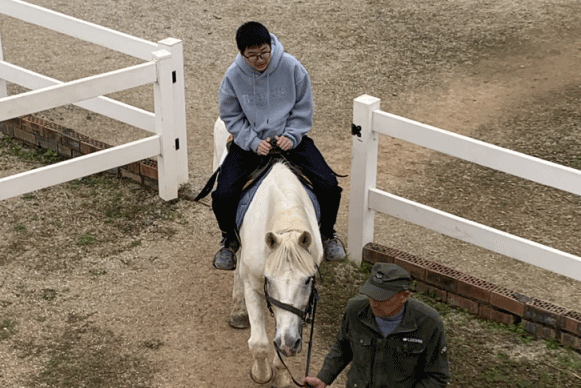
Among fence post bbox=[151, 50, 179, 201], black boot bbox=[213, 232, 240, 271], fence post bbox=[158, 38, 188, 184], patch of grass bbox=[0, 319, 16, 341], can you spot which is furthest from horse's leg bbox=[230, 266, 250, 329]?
fence post bbox=[158, 38, 188, 184]

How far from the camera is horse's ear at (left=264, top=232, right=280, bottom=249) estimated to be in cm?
549

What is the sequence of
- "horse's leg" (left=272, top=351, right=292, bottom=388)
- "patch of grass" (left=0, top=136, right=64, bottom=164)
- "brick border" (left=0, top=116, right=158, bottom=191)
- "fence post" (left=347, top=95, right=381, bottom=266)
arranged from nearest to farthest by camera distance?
"horse's leg" (left=272, top=351, right=292, bottom=388)
"fence post" (left=347, top=95, right=381, bottom=266)
"brick border" (left=0, top=116, right=158, bottom=191)
"patch of grass" (left=0, top=136, right=64, bottom=164)

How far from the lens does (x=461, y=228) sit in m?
7.34

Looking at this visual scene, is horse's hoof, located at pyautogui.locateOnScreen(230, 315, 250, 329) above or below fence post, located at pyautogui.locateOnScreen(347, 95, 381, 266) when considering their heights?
below

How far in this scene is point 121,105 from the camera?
29.5 ft

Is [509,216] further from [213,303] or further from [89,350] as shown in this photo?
[89,350]

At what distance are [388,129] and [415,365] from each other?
2.96 m

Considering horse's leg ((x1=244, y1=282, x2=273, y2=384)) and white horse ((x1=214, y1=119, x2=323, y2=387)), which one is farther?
horse's leg ((x1=244, y1=282, x2=273, y2=384))

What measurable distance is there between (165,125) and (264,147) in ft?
7.69

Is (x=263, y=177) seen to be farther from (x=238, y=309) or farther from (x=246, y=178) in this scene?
(x=238, y=309)

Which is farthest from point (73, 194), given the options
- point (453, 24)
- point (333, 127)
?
point (453, 24)

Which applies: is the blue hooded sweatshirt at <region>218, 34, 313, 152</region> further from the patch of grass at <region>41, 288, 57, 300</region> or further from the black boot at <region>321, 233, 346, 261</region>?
the patch of grass at <region>41, 288, 57, 300</region>

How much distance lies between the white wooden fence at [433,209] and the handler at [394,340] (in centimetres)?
231

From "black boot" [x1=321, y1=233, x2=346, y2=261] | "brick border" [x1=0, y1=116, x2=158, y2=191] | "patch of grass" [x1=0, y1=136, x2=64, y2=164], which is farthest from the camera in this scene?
"patch of grass" [x1=0, y1=136, x2=64, y2=164]
